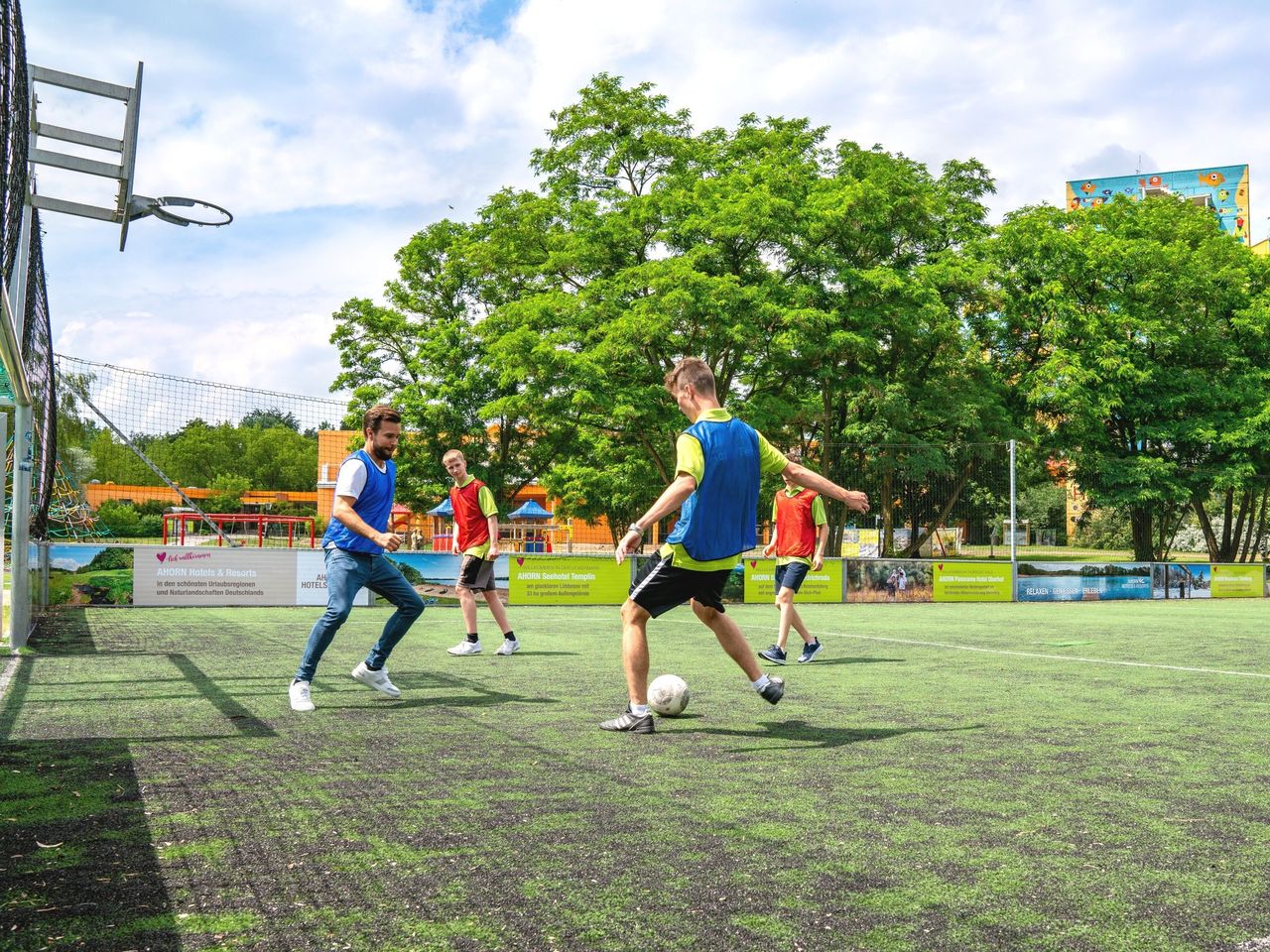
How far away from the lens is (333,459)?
21.8m

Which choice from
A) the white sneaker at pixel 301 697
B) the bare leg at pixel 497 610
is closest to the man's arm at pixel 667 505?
the white sneaker at pixel 301 697

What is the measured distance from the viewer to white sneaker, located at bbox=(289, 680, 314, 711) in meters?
6.30

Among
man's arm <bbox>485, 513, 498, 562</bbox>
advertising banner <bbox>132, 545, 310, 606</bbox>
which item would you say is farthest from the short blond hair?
advertising banner <bbox>132, 545, 310, 606</bbox>

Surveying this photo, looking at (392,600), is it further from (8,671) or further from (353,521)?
(8,671)

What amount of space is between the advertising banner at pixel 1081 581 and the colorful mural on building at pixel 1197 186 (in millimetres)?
82077

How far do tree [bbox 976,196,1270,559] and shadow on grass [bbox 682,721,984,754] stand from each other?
30.8 meters

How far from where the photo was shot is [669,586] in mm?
5562

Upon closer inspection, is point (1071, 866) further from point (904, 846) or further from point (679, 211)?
point (679, 211)

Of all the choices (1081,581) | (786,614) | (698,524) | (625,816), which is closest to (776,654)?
(786,614)

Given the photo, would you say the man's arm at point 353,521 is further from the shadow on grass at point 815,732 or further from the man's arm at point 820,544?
the man's arm at point 820,544

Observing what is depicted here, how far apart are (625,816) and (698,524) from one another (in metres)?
1.95

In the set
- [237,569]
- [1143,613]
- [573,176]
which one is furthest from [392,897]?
[573,176]

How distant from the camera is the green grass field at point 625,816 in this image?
2770 mm

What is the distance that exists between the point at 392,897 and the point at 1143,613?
19263 millimetres
